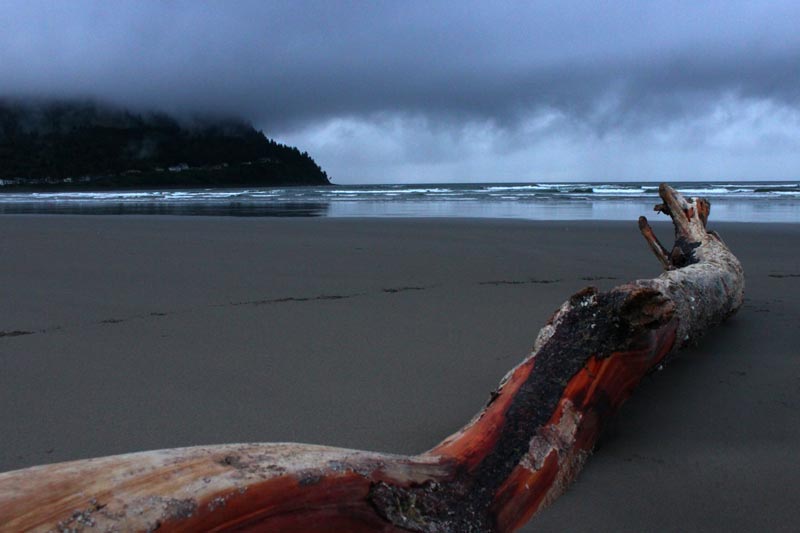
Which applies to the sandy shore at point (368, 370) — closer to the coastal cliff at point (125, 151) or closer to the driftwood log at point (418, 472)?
the driftwood log at point (418, 472)

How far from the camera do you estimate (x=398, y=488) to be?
1.32m

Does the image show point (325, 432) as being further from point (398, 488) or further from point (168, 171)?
point (168, 171)

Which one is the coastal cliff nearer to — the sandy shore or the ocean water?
the ocean water

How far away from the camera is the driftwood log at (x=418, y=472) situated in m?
1.02

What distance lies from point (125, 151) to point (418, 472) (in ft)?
187

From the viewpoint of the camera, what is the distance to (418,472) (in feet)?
4.56

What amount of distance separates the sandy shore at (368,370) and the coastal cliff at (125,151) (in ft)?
145

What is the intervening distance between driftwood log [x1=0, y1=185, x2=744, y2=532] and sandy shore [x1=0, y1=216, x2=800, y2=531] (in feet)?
0.59

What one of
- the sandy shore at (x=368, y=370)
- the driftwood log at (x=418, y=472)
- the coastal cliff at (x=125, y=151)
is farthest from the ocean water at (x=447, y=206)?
the coastal cliff at (x=125, y=151)

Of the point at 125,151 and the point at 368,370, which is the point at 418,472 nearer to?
the point at 368,370

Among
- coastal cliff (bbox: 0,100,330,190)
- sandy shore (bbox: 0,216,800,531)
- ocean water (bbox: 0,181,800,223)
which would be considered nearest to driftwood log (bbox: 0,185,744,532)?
sandy shore (bbox: 0,216,800,531)

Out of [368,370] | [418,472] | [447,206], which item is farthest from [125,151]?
[418,472]

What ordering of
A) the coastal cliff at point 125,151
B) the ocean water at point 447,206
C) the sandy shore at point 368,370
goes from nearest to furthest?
1. the sandy shore at point 368,370
2. the ocean water at point 447,206
3. the coastal cliff at point 125,151

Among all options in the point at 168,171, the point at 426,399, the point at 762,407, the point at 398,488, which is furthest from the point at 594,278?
the point at 168,171
